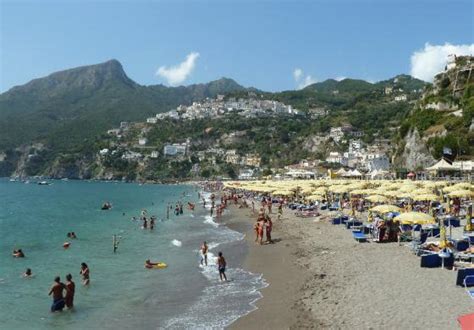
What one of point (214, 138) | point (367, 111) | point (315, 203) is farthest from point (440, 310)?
point (214, 138)

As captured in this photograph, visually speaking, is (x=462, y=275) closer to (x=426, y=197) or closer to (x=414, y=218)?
(x=414, y=218)

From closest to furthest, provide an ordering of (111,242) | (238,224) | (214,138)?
1. (111,242)
2. (238,224)
3. (214,138)

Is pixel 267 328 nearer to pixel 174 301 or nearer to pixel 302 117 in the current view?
pixel 174 301

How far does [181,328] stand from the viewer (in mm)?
11406

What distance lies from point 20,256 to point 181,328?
1519cm

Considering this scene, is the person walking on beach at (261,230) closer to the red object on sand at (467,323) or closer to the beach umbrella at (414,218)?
the beach umbrella at (414,218)

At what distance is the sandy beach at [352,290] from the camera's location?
10.4m

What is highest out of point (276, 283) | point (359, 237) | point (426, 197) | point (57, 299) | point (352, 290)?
point (426, 197)

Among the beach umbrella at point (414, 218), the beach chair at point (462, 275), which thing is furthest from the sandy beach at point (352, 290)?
the beach umbrella at point (414, 218)

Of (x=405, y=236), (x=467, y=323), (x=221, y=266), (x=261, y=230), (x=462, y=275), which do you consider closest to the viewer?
(x=467, y=323)

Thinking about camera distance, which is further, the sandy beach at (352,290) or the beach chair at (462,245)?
the beach chair at (462,245)

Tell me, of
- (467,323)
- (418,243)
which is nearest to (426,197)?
(418,243)

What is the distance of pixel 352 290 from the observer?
1288 cm

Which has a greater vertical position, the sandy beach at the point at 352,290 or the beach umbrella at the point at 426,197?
the beach umbrella at the point at 426,197
